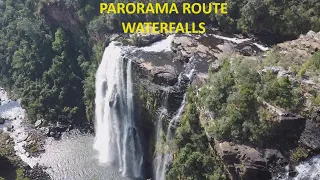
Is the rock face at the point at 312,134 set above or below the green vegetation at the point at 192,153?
above

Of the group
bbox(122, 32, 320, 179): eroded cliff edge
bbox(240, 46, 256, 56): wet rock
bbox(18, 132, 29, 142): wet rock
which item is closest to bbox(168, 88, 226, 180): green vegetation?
bbox(122, 32, 320, 179): eroded cliff edge

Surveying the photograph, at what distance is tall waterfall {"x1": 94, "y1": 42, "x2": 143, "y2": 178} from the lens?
33.1 m

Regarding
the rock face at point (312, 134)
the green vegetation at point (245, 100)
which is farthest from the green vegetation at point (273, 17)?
the rock face at point (312, 134)

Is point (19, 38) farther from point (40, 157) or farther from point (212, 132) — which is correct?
Answer: point (212, 132)

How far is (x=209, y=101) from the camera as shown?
22891 mm

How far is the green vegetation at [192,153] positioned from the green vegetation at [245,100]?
77.6 inches

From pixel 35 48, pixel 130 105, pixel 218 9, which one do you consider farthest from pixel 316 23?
pixel 35 48

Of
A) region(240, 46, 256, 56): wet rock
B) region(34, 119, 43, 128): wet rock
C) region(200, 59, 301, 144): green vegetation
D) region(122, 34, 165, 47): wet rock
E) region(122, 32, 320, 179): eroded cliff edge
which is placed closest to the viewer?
region(122, 32, 320, 179): eroded cliff edge

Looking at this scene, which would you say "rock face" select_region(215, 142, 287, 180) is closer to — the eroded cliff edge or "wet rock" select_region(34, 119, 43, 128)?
the eroded cliff edge

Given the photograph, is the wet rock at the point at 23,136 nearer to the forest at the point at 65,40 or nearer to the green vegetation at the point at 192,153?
the forest at the point at 65,40

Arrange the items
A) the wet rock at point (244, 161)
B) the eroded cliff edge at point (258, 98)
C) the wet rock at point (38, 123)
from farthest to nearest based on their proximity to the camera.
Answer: the wet rock at point (38, 123)
the wet rock at point (244, 161)
the eroded cliff edge at point (258, 98)

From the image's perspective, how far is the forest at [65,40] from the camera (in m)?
32.8

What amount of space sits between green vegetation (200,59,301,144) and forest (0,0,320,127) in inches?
409

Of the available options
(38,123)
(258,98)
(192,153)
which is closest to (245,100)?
(258,98)
